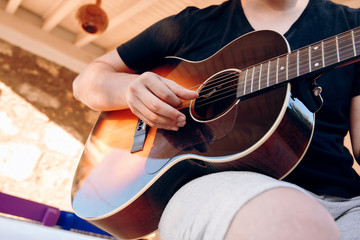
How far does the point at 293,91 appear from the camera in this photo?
60 cm

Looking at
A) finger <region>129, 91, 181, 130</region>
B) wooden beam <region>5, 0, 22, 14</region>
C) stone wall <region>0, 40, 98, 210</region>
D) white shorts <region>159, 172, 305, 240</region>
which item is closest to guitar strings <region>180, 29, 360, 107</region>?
finger <region>129, 91, 181, 130</region>

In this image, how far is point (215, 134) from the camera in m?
0.66

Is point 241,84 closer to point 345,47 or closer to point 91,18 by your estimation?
point 345,47

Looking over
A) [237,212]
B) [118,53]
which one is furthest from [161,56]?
[237,212]

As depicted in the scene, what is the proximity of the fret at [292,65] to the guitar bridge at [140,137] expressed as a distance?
45 centimetres

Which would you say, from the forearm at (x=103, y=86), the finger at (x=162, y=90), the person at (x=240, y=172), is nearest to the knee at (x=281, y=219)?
the person at (x=240, y=172)

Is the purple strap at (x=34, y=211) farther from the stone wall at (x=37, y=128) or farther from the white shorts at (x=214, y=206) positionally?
the stone wall at (x=37, y=128)

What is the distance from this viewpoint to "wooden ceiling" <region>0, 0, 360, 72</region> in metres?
3.35

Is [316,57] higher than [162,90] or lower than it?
higher

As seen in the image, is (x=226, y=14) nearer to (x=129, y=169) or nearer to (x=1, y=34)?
(x=129, y=169)

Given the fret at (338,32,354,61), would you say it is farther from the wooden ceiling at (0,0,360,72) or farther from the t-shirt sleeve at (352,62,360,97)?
the wooden ceiling at (0,0,360,72)

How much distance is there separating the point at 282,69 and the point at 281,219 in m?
0.38

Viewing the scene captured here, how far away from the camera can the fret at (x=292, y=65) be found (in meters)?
0.58

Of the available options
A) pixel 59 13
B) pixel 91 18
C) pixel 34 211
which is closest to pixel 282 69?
pixel 34 211
